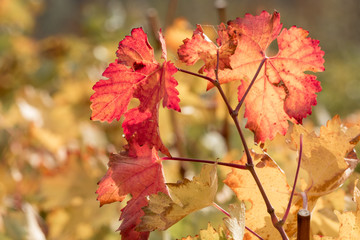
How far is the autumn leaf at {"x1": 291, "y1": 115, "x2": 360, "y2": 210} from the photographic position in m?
0.37

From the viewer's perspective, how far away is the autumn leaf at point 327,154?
1.22 feet

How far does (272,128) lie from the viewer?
0.37 meters

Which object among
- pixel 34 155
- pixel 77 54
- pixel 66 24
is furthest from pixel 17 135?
pixel 66 24

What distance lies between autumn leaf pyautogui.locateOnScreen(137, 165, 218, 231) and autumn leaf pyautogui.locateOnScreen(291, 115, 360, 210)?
88 millimetres

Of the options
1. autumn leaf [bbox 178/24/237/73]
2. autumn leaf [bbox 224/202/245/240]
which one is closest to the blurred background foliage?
autumn leaf [bbox 178/24/237/73]

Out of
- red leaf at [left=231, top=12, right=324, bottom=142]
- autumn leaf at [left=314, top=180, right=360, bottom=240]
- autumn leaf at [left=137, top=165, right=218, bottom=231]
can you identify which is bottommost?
autumn leaf at [left=314, top=180, right=360, bottom=240]

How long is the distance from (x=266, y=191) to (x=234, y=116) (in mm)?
85

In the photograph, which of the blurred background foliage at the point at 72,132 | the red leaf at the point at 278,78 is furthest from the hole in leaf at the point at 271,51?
the red leaf at the point at 278,78

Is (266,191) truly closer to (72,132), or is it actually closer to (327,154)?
(327,154)

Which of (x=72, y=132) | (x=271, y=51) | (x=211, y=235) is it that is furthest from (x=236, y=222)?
(x=271, y=51)

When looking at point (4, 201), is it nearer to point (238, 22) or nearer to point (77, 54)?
point (238, 22)

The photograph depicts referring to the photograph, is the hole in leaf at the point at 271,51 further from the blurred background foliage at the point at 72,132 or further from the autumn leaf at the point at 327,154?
the autumn leaf at the point at 327,154

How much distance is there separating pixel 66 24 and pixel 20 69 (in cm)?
399

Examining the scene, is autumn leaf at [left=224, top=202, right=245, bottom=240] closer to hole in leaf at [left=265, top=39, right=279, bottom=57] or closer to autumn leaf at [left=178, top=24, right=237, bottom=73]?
autumn leaf at [left=178, top=24, right=237, bottom=73]
